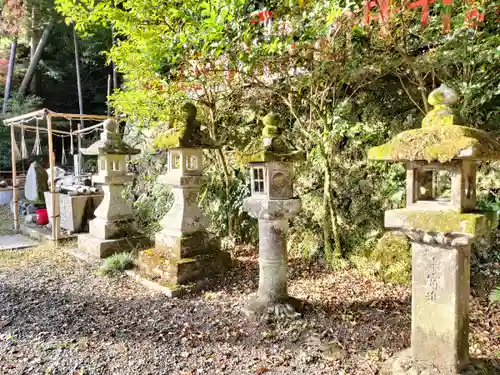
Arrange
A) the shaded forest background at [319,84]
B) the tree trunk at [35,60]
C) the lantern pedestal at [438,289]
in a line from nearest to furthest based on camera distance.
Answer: the lantern pedestal at [438,289], the shaded forest background at [319,84], the tree trunk at [35,60]

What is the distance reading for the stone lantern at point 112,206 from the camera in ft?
22.5

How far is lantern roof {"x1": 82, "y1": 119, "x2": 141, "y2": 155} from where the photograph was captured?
6.86 m

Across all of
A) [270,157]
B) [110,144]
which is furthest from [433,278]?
[110,144]

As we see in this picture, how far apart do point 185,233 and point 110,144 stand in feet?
8.76

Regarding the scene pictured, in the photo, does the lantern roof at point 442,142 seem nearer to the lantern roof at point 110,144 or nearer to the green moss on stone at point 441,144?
the green moss on stone at point 441,144

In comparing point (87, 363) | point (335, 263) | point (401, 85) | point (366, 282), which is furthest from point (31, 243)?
point (401, 85)

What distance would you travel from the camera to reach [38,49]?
54.5 feet

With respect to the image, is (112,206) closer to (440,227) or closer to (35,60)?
(440,227)

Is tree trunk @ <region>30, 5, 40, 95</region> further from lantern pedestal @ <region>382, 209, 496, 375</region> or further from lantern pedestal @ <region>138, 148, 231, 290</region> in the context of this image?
lantern pedestal @ <region>382, 209, 496, 375</region>

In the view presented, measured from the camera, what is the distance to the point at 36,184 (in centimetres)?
1027

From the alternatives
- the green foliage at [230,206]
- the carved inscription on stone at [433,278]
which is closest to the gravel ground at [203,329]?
the carved inscription on stone at [433,278]

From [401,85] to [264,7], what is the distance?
8.25 ft

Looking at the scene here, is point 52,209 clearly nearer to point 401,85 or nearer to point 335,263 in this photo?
point 335,263

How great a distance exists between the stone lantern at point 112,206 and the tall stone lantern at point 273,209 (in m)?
3.52
